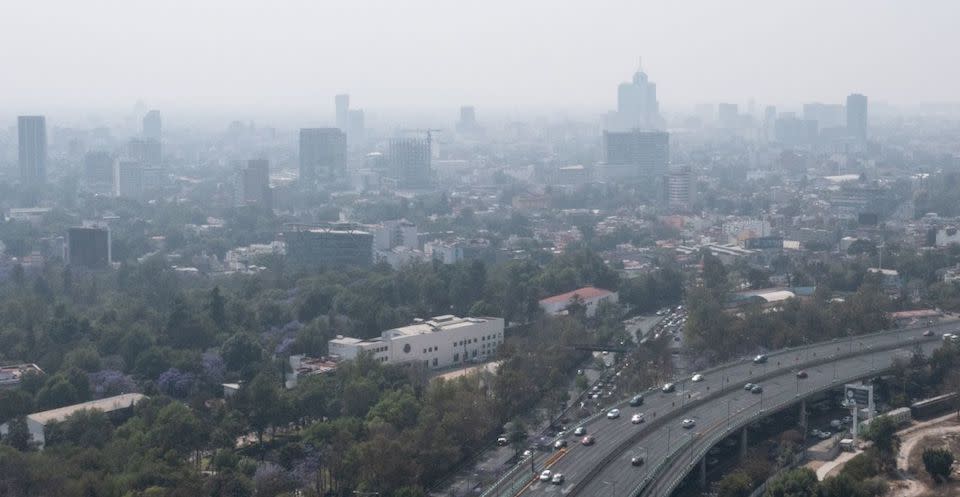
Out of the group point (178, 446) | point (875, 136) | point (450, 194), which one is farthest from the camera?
point (875, 136)

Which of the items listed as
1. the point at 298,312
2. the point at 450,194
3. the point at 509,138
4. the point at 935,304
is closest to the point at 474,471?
the point at 298,312

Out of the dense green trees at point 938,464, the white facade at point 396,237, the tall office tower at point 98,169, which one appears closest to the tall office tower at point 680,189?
the white facade at point 396,237

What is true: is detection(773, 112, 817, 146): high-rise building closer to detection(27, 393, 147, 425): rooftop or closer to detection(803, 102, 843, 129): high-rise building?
detection(803, 102, 843, 129): high-rise building

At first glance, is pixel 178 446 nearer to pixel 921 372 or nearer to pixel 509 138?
pixel 921 372

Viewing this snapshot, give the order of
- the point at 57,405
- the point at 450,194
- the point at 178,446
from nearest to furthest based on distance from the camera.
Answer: the point at 178,446 < the point at 57,405 < the point at 450,194

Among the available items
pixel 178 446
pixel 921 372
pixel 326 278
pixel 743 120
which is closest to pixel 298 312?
pixel 326 278

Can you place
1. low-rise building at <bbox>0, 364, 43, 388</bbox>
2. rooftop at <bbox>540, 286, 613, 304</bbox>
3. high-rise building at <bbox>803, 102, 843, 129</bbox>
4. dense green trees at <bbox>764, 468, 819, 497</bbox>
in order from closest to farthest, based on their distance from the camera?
dense green trees at <bbox>764, 468, 819, 497</bbox> → low-rise building at <bbox>0, 364, 43, 388</bbox> → rooftop at <bbox>540, 286, 613, 304</bbox> → high-rise building at <bbox>803, 102, 843, 129</bbox>

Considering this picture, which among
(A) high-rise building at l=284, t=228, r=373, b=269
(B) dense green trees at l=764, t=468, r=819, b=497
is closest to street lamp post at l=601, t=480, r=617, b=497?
(B) dense green trees at l=764, t=468, r=819, b=497

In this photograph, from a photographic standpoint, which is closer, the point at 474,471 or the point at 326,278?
the point at 474,471
